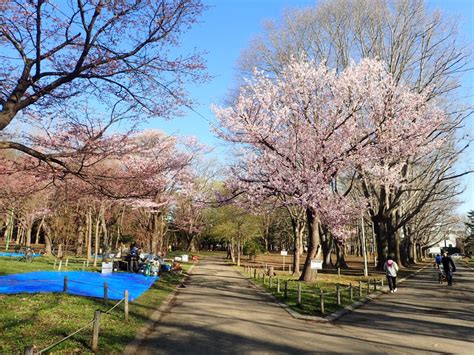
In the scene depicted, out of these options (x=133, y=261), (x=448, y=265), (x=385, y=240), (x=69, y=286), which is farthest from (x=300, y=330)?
(x=385, y=240)

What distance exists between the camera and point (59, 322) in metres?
7.89

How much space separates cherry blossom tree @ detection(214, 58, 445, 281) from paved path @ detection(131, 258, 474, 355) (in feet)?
21.2

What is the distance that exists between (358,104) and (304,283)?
31.1 feet

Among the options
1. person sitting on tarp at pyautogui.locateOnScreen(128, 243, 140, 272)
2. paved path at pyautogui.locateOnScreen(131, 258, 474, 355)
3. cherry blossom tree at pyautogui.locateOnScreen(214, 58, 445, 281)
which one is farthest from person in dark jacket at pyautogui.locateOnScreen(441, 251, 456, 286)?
person sitting on tarp at pyautogui.locateOnScreen(128, 243, 140, 272)

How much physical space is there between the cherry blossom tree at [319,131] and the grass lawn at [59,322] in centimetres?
1015

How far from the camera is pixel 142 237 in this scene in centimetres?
4353

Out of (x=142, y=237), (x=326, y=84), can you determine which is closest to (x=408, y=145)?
(x=326, y=84)

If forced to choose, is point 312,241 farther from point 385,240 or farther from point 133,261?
point 385,240

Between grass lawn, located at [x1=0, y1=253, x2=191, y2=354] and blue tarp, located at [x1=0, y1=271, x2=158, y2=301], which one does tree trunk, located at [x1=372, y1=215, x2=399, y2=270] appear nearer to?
blue tarp, located at [x1=0, y1=271, x2=158, y2=301]

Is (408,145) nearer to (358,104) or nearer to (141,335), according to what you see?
(358,104)

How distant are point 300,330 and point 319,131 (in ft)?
38.3

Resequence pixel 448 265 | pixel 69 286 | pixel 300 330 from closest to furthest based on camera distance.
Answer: pixel 300 330, pixel 69 286, pixel 448 265

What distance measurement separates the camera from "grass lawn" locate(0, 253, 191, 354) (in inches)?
256

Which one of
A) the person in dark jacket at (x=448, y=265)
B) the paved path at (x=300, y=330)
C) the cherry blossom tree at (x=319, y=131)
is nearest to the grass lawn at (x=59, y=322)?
the paved path at (x=300, y=330)
